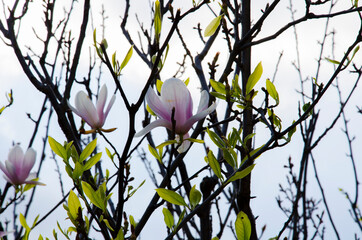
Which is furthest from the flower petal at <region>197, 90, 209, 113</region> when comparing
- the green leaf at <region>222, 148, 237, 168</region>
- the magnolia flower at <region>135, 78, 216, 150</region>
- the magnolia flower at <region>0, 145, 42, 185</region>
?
the magnolia flower at <region>0, 145, 42, 185</region>

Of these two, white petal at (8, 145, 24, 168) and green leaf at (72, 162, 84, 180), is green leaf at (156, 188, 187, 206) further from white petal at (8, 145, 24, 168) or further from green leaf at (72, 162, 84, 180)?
white petal at (8, 145, 24, 168)

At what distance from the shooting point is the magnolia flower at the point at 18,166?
3.38 feet

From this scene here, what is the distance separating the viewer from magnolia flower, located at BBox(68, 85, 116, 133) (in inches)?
25.0

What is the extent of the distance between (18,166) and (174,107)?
2.33 feet

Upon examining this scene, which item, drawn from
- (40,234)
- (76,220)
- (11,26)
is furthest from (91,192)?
(11,26)

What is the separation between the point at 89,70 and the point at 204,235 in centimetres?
102

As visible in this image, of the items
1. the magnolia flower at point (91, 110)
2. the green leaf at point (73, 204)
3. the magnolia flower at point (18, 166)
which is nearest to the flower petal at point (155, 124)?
the magnolia flower at point (91, 110)

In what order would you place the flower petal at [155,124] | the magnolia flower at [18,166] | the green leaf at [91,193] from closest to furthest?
1. the flower petal at [155,124]
2. the green leaf at [91,193]
3. the magnolia flower at [18,166]

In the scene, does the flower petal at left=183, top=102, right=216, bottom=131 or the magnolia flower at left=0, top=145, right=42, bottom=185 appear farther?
the magnolia flower at left=0, top=145, right=42, bottom=185

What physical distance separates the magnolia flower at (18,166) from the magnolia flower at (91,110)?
19.9 inches

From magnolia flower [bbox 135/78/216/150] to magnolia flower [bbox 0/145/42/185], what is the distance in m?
0.64

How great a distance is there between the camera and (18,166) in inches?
41.3

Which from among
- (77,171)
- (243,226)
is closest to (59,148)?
(77,171)

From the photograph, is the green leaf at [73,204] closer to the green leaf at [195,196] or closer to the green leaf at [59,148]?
the green leaf at [59,148]
